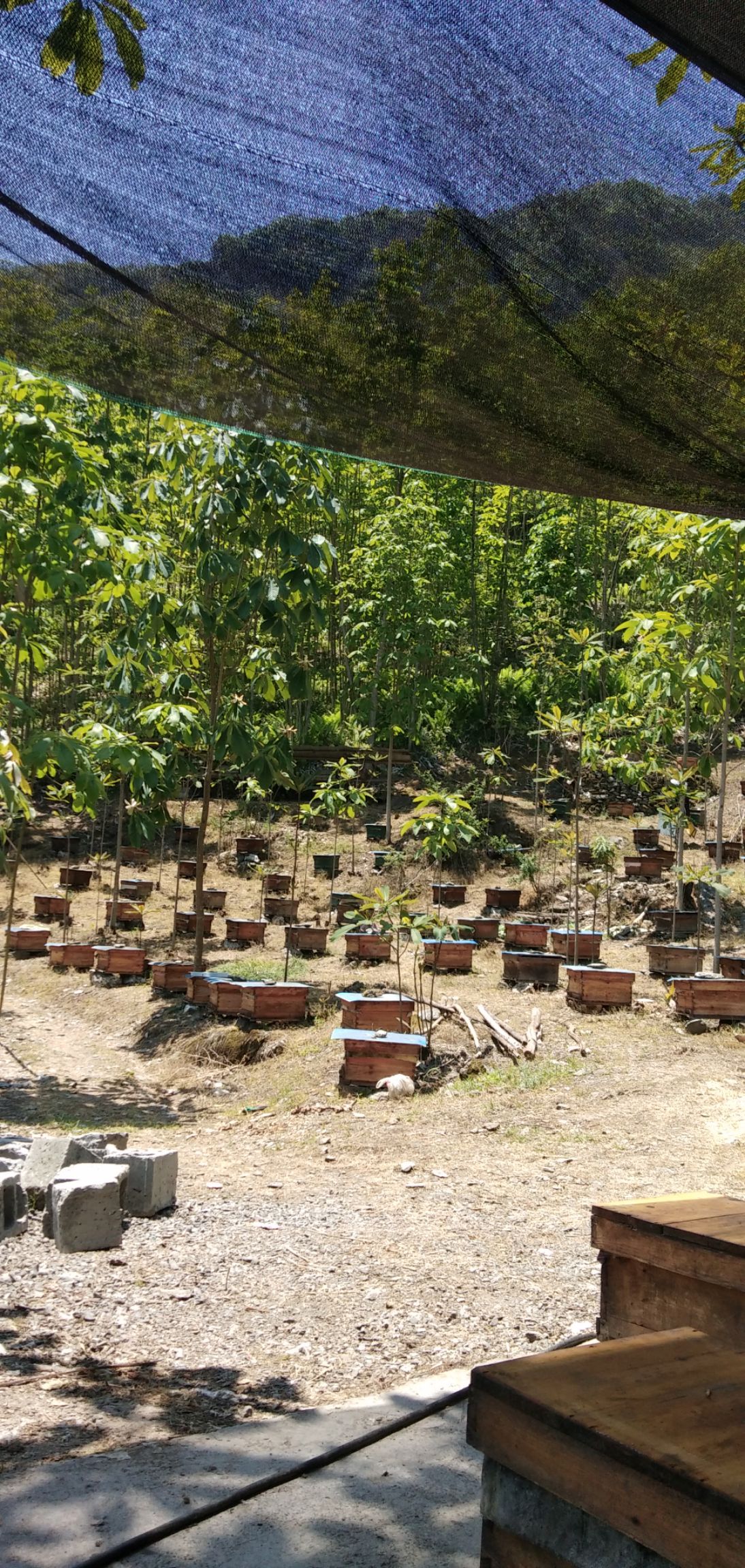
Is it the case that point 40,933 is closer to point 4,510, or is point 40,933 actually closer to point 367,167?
point 4,510

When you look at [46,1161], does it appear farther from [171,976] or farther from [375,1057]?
[171,976]

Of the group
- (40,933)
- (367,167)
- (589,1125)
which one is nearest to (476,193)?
(367,167)

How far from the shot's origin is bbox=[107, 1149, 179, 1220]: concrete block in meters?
4.79

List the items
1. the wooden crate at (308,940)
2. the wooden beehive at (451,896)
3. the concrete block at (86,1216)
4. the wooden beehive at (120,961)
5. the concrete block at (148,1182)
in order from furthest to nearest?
the wooden beehive at (451,896), the wooden crate at (308,940), the wooden beehive at (120,961), the concrete block at (148,1182), the concrete block at (86,1216)

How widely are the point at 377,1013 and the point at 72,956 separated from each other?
513 cm

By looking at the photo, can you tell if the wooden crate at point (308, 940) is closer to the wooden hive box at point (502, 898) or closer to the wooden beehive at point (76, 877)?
the wooden hive box at point (502, 898)

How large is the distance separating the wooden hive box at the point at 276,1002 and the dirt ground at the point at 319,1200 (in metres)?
0.21

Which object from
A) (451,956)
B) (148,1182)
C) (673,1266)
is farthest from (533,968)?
(673,1266)

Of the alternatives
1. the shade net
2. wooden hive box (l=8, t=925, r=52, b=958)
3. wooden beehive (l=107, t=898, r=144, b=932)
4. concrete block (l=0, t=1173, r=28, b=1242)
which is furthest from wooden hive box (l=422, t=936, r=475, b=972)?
the shade net

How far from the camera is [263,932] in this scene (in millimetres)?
12031

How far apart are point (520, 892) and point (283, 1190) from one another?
8147mm

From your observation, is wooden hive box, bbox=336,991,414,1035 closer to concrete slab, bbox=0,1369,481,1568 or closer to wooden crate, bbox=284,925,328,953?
wooden crate, bbox=284,925,328,953

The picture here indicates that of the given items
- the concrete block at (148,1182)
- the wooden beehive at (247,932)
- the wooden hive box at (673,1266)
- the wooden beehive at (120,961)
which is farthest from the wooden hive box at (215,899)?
the wooden hive box at (673,1266)

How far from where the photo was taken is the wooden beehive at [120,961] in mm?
10875
